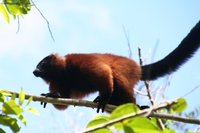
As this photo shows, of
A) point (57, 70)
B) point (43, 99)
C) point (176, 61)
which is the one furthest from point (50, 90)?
point (43, 99)

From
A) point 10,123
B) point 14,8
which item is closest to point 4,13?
point 14,8

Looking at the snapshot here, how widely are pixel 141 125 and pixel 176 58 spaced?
555 cm

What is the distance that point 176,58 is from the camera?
688 cm

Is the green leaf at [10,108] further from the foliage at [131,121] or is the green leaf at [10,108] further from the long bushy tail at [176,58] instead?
the long bushy tail at [176,58]

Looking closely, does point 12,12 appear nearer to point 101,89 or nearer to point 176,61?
point 101,89

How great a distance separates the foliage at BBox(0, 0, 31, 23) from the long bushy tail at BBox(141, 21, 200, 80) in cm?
362

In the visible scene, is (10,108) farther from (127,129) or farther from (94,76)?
(94,76)

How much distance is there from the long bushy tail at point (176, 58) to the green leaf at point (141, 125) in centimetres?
509

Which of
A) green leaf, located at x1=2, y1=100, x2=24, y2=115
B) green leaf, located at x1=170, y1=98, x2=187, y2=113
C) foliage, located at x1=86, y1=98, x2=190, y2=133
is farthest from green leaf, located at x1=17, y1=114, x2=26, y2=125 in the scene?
green leaf, located at x1=170, y1=98, x2=187, y2=113

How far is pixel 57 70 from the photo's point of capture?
6.63 m

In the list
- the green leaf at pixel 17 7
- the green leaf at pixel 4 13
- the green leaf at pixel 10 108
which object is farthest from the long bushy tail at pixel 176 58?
the green leaf at pixel 10 108

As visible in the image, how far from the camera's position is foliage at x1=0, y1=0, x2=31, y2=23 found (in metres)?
2.89

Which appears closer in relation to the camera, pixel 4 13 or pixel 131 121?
pixel 131 121

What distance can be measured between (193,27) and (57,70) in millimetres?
2322
